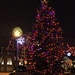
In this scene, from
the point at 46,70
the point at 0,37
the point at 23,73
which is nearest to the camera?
the point at 46,70

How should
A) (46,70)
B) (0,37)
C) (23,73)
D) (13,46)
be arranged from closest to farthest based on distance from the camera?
(46,70) → (23,73) → (13,46) → (0,37)

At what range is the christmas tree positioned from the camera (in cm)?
1426

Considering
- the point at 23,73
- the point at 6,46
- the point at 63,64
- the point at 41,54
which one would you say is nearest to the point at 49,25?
the point at 41,54

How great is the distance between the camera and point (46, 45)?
47.6 feet

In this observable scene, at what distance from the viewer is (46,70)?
562 inches

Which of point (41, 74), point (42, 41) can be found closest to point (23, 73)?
point (41, 74)

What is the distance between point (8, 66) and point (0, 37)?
23.3ft

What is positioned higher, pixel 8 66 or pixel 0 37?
pixel 0 37

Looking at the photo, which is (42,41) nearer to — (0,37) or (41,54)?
(41,54)

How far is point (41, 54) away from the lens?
565 inches

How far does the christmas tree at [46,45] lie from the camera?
46.8 feet

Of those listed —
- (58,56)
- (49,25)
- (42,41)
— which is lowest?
(58,56)

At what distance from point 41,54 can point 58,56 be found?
4.80 ft

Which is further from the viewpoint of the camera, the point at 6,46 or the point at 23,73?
the point at 6,46
